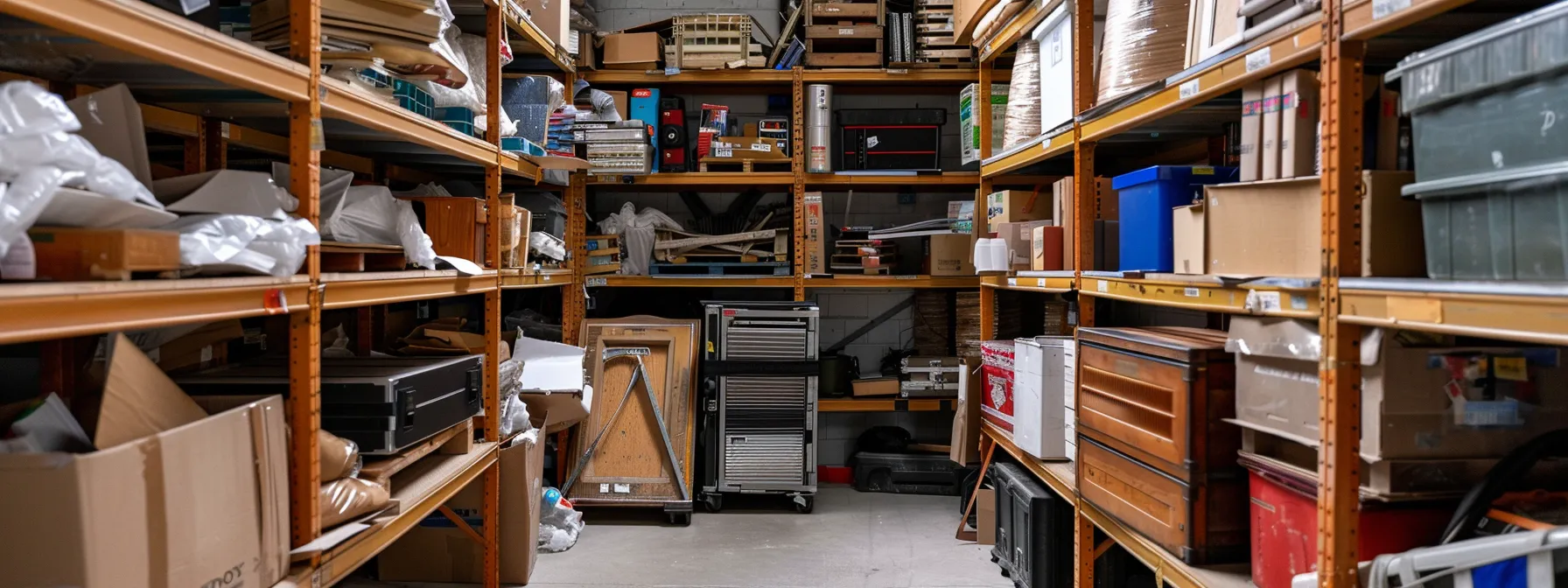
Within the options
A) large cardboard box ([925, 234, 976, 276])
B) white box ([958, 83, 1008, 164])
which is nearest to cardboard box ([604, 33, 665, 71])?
white box ([958, 83, 1008, 164])

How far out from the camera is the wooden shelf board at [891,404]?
17.3ft

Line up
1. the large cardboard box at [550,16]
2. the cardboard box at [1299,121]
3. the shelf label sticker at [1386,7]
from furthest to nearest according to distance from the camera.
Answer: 1. the large cardboard box at [550,16]
2. the cardboard box at [1299,121]
3. the shelf label sticker at [1386,7]

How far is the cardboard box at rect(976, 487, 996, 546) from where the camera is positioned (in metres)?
4.36

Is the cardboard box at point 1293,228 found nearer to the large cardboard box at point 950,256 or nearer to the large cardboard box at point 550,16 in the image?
the large cardboard box at point 950,256

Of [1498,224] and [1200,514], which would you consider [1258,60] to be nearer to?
[1498,224]

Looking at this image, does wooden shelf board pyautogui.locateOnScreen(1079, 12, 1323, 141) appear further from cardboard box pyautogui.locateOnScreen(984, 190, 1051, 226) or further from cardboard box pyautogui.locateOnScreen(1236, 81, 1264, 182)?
cardboard box pyautogui.locateOnScreen(984, 190, 1051, 226)

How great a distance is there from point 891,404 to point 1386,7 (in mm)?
3876

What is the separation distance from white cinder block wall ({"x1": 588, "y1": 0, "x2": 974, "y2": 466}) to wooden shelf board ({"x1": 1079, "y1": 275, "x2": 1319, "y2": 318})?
109 inches

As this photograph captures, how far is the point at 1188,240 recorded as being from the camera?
2.50 m

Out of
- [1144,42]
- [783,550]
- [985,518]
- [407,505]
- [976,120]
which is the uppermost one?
[976,120]

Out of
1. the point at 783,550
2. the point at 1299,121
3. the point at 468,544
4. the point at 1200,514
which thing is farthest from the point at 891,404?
the point at 1299,121

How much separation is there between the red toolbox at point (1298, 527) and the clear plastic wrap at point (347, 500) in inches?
91.2

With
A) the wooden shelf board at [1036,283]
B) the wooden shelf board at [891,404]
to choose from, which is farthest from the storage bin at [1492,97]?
the wooden shelf board at [891,404]

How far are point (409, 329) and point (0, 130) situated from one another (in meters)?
2.85
